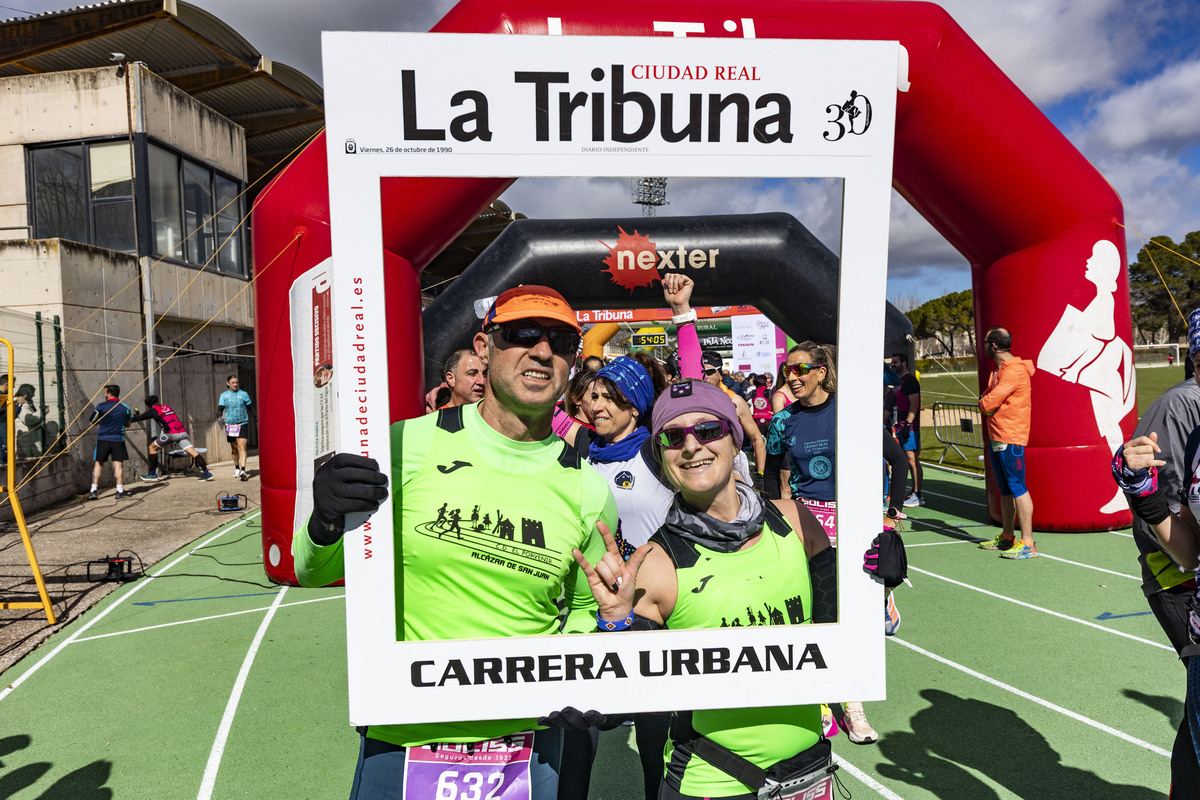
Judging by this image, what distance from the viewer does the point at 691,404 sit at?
1933 millimetres

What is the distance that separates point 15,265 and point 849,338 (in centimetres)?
1496

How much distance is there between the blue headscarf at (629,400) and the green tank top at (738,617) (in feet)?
5.05

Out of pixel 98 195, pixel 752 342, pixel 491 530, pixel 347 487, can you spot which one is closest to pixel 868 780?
pixel 491 530

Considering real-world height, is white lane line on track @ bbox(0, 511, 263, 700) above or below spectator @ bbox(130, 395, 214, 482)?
below

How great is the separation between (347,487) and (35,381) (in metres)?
12.3

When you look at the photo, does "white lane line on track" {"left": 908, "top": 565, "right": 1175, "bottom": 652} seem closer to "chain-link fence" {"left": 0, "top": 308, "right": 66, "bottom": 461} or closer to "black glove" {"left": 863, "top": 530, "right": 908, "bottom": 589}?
"black glove" {"left": 863, "top": 530, "right": 908, "bottom": 589}

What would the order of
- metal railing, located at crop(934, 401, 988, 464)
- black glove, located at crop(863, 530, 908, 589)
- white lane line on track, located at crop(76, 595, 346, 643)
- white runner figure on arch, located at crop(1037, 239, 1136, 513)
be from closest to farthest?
black glove, located at crop(863, 530, 908, 589), white lane line on track, located at crop(76, 595, 346, 643), white runner figure on arch, located at crop(1037, 239, 1136, 513), metal railing, located at crop(934, 401, 988, 464)

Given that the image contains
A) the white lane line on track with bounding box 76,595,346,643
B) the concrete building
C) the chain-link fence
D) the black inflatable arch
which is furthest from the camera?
the concrete building

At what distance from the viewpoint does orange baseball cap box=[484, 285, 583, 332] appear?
1.78 m

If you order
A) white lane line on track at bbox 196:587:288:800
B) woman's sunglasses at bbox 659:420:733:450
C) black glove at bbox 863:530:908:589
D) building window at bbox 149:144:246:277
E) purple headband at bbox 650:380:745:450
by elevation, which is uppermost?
building window at bbox 149:144:246:277

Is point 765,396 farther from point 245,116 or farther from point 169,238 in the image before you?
point 245,116

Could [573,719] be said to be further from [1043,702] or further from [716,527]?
[1043,702]

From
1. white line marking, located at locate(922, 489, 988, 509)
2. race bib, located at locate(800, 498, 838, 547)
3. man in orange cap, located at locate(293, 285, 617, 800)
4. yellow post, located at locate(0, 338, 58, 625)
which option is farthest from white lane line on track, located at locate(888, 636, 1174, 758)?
yellow post, located at locate(0, 338, 58, 625)

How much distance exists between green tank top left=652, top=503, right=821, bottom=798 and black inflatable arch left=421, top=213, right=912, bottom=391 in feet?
18.2
